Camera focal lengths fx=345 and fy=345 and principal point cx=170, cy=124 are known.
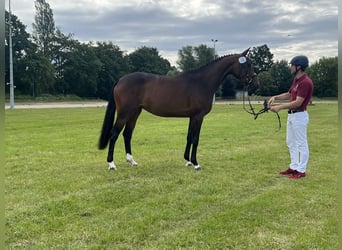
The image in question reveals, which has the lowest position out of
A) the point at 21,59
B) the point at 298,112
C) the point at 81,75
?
the point at 298,112

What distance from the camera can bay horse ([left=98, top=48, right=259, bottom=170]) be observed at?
6793mm

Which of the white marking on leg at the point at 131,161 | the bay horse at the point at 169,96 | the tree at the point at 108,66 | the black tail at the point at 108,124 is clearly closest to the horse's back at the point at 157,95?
the bay horse at the point at 169,96

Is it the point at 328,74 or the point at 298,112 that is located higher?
the point at 328,74

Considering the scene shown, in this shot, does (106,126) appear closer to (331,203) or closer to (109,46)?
(331,203)

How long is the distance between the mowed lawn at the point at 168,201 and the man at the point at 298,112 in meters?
0.35

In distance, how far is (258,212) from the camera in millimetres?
4223

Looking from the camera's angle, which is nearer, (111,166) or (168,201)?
(168,201)

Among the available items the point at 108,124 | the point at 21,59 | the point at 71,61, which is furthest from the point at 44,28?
the point at 108,124

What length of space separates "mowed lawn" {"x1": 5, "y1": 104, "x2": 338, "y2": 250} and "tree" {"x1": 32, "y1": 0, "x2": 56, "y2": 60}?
5878 cm

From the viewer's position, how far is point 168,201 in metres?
4.63

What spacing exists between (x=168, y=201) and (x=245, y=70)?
11.7ft

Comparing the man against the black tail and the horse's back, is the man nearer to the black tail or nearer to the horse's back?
the horse's back

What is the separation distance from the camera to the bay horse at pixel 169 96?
6.79 m

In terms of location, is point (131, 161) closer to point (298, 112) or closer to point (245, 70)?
point (245, 70)
